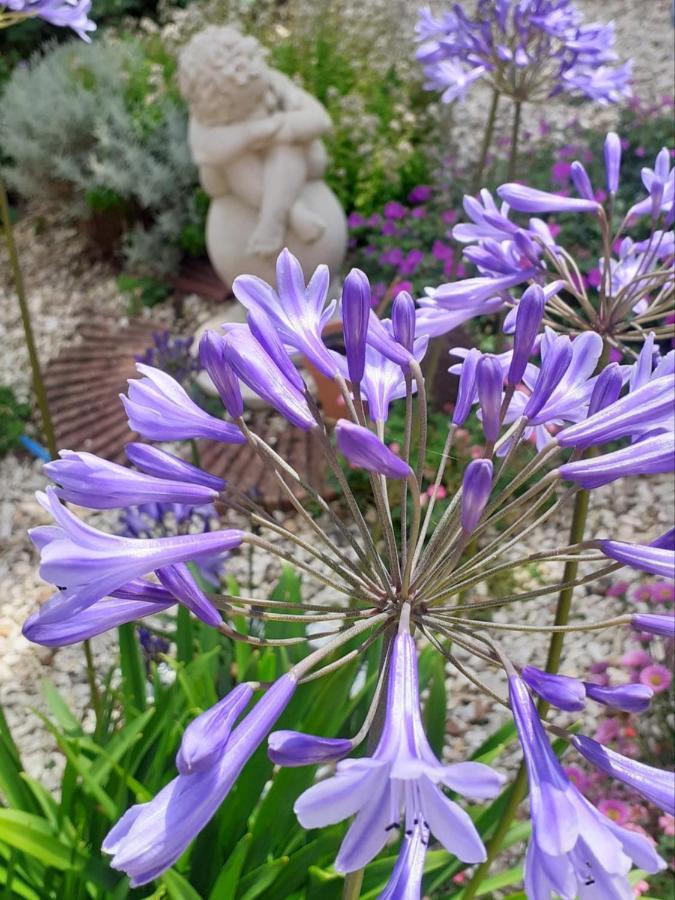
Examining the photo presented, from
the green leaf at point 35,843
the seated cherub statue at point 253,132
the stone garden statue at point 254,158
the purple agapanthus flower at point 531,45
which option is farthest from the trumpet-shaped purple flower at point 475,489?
the seated cherub statue at point 253,132

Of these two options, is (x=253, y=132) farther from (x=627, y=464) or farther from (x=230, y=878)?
(x=627, y=464)

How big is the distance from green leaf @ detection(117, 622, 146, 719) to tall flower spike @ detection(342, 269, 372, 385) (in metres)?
1.32

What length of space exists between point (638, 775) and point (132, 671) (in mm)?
1526

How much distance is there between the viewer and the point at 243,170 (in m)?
4.84

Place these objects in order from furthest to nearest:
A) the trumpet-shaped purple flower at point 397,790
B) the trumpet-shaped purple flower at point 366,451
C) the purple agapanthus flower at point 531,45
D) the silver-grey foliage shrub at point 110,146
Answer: the silver-grey foliage shrub at point 110,146, the purple agapanthus flower at point 531,45, the trumpet-shaped purple flower at point 366,451, the trumpet-shaped purple flower at point 397,790

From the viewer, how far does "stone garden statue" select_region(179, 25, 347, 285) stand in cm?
451

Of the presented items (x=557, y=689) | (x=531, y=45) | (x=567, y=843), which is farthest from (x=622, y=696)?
(x=531, y=45)

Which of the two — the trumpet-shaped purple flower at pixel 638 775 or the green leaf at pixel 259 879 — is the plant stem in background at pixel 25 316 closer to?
the green leaf at pixel 259 879

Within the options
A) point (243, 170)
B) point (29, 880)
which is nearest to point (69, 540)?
A: point (29, 880)

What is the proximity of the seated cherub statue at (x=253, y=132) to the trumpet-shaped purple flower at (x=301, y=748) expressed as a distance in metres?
4.20

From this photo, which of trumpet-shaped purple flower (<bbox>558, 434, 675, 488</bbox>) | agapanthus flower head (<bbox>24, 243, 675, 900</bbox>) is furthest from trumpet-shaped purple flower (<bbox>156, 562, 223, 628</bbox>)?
trumpet-shaped purple flower (<bbox>558, 434, 675, 488</bbox>)

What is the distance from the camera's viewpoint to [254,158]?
4.84 metres

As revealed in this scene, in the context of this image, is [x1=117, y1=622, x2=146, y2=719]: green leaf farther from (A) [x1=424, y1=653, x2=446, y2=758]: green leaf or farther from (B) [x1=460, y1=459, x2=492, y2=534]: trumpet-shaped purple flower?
(B) [x1=460, y1=459, x2=492, y2=534]: trumpet-shaped purple flower

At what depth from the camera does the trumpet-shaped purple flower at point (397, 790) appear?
0.69 m
